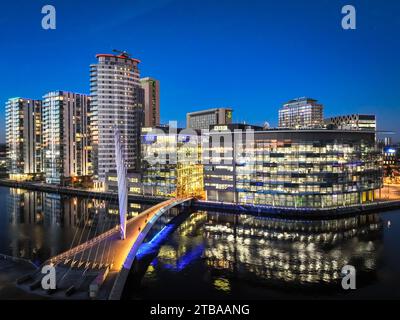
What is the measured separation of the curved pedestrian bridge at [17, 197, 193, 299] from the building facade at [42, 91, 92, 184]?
225 feet

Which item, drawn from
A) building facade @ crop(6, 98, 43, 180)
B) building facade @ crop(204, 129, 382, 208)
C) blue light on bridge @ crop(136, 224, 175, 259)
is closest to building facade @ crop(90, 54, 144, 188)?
building facade @ crop(204, 129, 382, 208)

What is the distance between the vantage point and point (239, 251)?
32.8m

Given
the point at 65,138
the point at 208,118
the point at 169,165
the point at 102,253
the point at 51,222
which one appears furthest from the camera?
the point at 208,118

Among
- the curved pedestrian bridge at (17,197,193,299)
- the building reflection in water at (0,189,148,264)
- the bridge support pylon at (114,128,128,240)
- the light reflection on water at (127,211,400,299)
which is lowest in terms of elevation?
the light reflection on water at (127,211,400,299)

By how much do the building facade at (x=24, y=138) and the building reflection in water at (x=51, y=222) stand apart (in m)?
34.6

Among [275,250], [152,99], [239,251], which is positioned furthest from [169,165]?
[152,99]

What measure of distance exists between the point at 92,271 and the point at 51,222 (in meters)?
29.7

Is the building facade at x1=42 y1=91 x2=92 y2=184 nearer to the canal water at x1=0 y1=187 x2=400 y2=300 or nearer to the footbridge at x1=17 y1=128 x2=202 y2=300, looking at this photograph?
the canal water at x1=0 y1=187 x2=400 y2=300

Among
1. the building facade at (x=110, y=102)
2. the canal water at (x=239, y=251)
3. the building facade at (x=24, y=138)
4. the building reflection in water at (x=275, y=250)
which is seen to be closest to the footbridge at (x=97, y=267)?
the canal water at (x=239, y=251)

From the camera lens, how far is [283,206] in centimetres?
5116

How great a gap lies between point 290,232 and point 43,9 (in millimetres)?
32272

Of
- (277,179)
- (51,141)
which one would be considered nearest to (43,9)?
(277,179)

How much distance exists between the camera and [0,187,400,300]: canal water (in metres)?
24.2

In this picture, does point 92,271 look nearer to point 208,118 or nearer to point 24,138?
point 24,138
